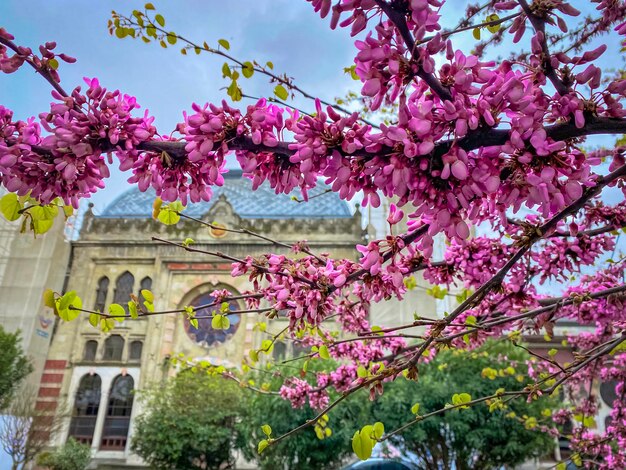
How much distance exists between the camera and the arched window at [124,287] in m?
18.5

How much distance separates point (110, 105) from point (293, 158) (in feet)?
1.98

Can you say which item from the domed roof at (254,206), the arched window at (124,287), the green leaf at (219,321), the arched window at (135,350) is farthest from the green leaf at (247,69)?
the domed roof at (254,206)

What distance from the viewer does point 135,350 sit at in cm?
1753

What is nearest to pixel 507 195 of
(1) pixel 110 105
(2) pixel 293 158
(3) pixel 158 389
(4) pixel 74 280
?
(2) pixel 293 158

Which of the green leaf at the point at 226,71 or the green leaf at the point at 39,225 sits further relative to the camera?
the green leaf at the point at 226,71

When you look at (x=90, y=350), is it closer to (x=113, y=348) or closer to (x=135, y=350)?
(x=113, y=348)

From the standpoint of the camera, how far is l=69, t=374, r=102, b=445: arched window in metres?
16.7

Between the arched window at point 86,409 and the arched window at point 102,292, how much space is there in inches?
104

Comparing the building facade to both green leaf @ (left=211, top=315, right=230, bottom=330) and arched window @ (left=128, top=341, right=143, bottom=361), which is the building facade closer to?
arched window @ (left=128, top=341, right=143, bottom=361)

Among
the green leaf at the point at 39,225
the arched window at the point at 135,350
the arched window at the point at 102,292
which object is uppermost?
the arched window at the point at 102,292

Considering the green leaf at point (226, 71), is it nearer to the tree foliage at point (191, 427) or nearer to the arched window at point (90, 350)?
the tree foliage at point (191, 427)

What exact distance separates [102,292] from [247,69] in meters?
18.6

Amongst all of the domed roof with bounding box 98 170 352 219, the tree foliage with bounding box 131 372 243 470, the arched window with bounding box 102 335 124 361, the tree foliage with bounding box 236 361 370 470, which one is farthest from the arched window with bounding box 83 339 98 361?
the tree foliage with bounding box 236 361 370 470

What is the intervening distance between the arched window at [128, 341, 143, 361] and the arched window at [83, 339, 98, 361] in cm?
135
